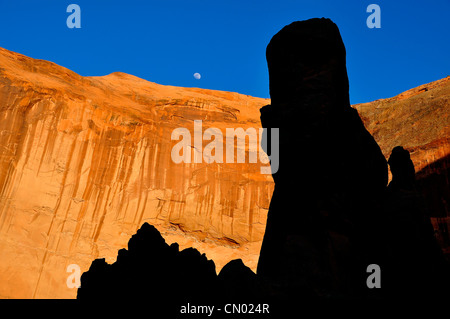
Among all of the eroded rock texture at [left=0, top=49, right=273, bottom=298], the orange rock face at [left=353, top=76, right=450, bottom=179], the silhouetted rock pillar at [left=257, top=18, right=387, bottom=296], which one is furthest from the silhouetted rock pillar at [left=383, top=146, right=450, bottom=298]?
the orange rock face at [left=353, top=76, right=450, bottom=179]

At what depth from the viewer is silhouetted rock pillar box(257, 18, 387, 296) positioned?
859cm

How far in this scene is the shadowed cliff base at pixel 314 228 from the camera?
8539mm

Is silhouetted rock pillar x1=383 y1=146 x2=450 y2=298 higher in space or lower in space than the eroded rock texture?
lower

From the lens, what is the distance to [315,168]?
31.3 ft

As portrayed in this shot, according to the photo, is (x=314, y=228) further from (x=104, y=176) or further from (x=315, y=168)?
(x=104, y=176)

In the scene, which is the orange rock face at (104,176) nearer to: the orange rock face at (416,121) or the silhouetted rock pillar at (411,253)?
the orange rock face at (416,121)

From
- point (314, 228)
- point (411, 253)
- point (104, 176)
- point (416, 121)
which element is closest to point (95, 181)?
point (104, 176)

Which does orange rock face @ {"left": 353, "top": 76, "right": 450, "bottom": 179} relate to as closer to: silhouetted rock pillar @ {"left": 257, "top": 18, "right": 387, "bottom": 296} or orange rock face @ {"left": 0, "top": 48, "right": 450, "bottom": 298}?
orange rock face @ {"left": 0, "top": 48, "right": 450, "bottom": 298}

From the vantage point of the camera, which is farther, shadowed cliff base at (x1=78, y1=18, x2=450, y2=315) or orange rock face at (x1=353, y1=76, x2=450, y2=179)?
orange rock face at (x1=353, y1=76, x2=450, y2=179)

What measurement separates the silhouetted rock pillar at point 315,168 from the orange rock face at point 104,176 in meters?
16.0

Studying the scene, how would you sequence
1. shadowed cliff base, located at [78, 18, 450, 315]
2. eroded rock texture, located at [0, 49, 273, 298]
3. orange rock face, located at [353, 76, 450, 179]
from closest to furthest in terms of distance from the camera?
shadowed cliff base, located at [78, 18, 450, 315]
eroded rock texture, located at [0, 49, 273, 298]
orange rock face, located at [353, 76, 450, 179]

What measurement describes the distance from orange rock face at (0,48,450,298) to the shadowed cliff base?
48.3 ft

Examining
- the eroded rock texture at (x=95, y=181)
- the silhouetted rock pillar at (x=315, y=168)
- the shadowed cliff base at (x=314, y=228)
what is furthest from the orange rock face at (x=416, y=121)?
the silhouetted rock pillar at (x=315, y=168)
